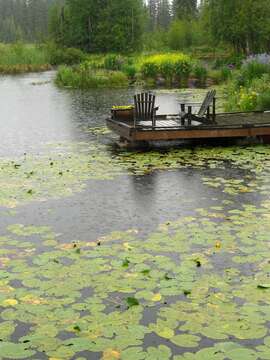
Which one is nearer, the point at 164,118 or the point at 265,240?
the point at 265,240

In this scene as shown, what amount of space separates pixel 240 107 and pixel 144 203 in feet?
34.0

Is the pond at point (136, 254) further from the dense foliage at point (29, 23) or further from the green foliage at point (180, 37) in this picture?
the dense foliage at point (29, 23)

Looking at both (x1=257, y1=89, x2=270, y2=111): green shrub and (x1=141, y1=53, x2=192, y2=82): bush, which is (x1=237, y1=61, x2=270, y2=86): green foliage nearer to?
(x1=257, y1=89, x2=270, y2=111): green shrub

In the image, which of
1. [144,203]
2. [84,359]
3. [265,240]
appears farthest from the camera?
[144,203]

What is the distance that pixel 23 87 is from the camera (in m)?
34.8

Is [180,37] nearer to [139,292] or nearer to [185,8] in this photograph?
[185,8]

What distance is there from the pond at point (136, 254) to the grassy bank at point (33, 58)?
142ft

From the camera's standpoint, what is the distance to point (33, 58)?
183ft

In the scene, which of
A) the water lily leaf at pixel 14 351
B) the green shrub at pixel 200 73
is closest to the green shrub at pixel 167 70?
the green shrub at pixel 200 73

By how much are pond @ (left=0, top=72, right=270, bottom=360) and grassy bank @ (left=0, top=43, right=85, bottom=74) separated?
142 ft

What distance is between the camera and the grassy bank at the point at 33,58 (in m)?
53.3

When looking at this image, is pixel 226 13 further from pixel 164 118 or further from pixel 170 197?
pixel 170 197

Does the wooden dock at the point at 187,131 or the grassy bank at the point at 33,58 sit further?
the grassy bank at the point at 33,58

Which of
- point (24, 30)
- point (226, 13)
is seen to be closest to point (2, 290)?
point (226, 13)
